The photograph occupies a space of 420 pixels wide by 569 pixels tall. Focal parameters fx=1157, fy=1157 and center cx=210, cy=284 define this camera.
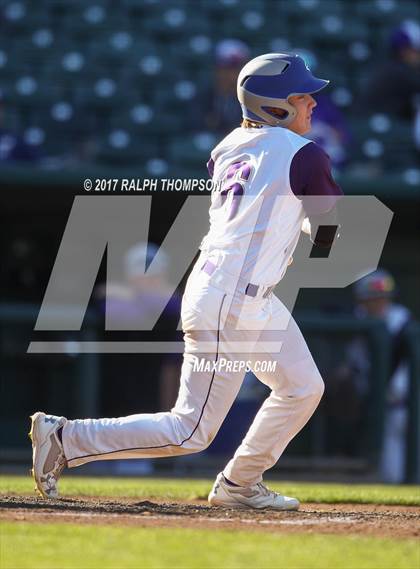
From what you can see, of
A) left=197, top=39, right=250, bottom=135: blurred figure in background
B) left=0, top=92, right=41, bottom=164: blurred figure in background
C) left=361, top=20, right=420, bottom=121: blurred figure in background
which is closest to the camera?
left=0, top=92, right=41, bottom=164: blurred figure in background

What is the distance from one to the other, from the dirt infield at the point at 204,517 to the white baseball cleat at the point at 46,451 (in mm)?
116

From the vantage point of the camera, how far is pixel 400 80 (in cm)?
982

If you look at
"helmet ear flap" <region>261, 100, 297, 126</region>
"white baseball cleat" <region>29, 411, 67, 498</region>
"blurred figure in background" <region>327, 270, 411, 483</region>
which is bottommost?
"blurred figure in background" <region>327, 270, 411, 483</region>

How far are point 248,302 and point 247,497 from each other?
843mm

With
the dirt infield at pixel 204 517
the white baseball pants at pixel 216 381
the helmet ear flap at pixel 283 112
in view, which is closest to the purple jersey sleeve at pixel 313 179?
the helmet ear flap at pixel 283 112

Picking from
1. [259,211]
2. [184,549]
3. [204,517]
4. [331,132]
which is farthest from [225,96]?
[184,549]

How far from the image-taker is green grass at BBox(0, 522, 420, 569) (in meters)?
3.25

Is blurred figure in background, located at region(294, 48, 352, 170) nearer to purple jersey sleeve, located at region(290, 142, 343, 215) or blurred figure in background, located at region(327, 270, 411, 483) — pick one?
blurred figure in background, located at region(327, 270, 411, 483)

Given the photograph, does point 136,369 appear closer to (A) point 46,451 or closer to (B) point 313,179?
(A) point 46,451

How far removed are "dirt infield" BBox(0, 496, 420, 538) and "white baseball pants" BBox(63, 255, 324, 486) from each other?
24cm

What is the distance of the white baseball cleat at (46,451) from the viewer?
445 cm

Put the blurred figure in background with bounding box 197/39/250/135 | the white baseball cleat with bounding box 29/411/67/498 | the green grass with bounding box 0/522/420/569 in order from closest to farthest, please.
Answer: the green grass with bounding box 0/522/420/569, the white baseball cleat with bounding box 29/411/67/498, the blurred figure in background with bounding box 197/39/250/135

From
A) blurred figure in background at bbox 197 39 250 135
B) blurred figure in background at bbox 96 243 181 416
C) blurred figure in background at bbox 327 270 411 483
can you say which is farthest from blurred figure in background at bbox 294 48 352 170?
blurred figure in background at bbox 96 243 181 416

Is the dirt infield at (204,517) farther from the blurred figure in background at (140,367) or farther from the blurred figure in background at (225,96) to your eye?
the blurred figure in background at (225,96)
